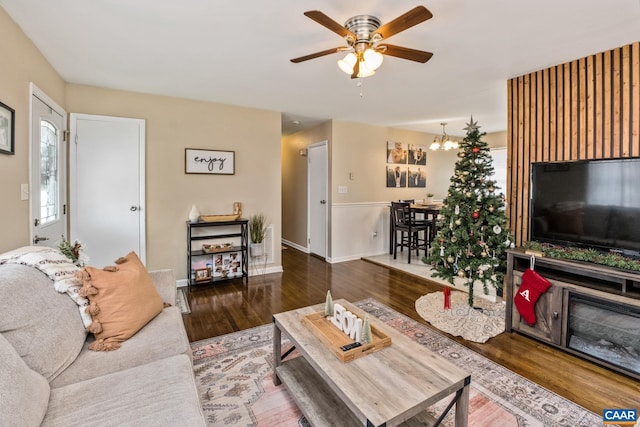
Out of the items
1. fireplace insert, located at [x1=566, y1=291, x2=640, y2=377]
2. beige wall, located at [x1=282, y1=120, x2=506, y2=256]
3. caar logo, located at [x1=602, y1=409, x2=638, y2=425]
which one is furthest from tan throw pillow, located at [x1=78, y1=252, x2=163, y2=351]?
beige wall, located at [x1=282, y1=120, x2=506, y2=256]

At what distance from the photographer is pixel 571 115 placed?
2.65 m

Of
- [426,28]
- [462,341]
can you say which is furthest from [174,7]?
[462,341]

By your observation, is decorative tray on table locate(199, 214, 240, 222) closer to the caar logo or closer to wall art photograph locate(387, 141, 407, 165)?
wall art photograph locate(387, 141, 407, 165)

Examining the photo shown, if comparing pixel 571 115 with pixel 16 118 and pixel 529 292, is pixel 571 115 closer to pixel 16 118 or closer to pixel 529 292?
pixel 529 292

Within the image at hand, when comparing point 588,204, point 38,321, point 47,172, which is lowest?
point 38,321

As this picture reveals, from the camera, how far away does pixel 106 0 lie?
182 cm

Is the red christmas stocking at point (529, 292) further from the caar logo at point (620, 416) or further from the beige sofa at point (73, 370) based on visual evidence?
the beige sofa at point (73, 370)

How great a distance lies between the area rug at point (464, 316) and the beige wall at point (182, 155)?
8.10ft

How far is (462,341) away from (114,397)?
236 centimetres

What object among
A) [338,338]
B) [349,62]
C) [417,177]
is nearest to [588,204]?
[349,62]

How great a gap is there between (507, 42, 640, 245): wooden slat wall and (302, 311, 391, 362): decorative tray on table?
7.59 feet

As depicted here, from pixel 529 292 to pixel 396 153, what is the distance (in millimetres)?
3761

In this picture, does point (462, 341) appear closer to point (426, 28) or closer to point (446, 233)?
point (446, 233)

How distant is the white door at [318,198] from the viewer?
17.2ft
